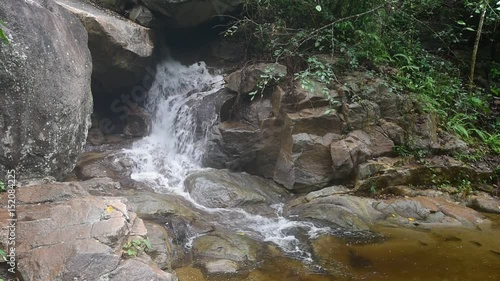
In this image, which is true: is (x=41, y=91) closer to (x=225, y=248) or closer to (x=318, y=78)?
(x=225, y=248)

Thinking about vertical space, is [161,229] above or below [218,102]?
below

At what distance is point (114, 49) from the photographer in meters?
7.95

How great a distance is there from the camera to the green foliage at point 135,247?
3809mm

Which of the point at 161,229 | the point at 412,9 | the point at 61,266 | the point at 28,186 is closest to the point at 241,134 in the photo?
the point at 161,229

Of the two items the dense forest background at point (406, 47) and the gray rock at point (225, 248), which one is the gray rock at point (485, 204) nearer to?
the dense forest background at point (406, 47)

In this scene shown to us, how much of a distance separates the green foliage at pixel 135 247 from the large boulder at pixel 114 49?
5071mm

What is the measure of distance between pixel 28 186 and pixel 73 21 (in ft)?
9.09

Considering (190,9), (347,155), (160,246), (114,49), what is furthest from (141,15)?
(160,246)

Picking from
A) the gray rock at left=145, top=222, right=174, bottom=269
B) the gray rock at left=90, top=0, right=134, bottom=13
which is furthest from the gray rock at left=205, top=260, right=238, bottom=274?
the gray rock at left=90, top=0, right=134, bottom=13

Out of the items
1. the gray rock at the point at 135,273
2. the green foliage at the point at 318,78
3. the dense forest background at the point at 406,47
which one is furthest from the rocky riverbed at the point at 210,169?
the dense forest background at the point at 406,47

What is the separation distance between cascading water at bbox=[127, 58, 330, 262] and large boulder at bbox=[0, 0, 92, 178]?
2314 millimetres

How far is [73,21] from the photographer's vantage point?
19.7 ft

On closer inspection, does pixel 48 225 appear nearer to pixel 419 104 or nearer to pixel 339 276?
pixel 339 276

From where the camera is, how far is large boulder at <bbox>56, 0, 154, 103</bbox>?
24.7ft
